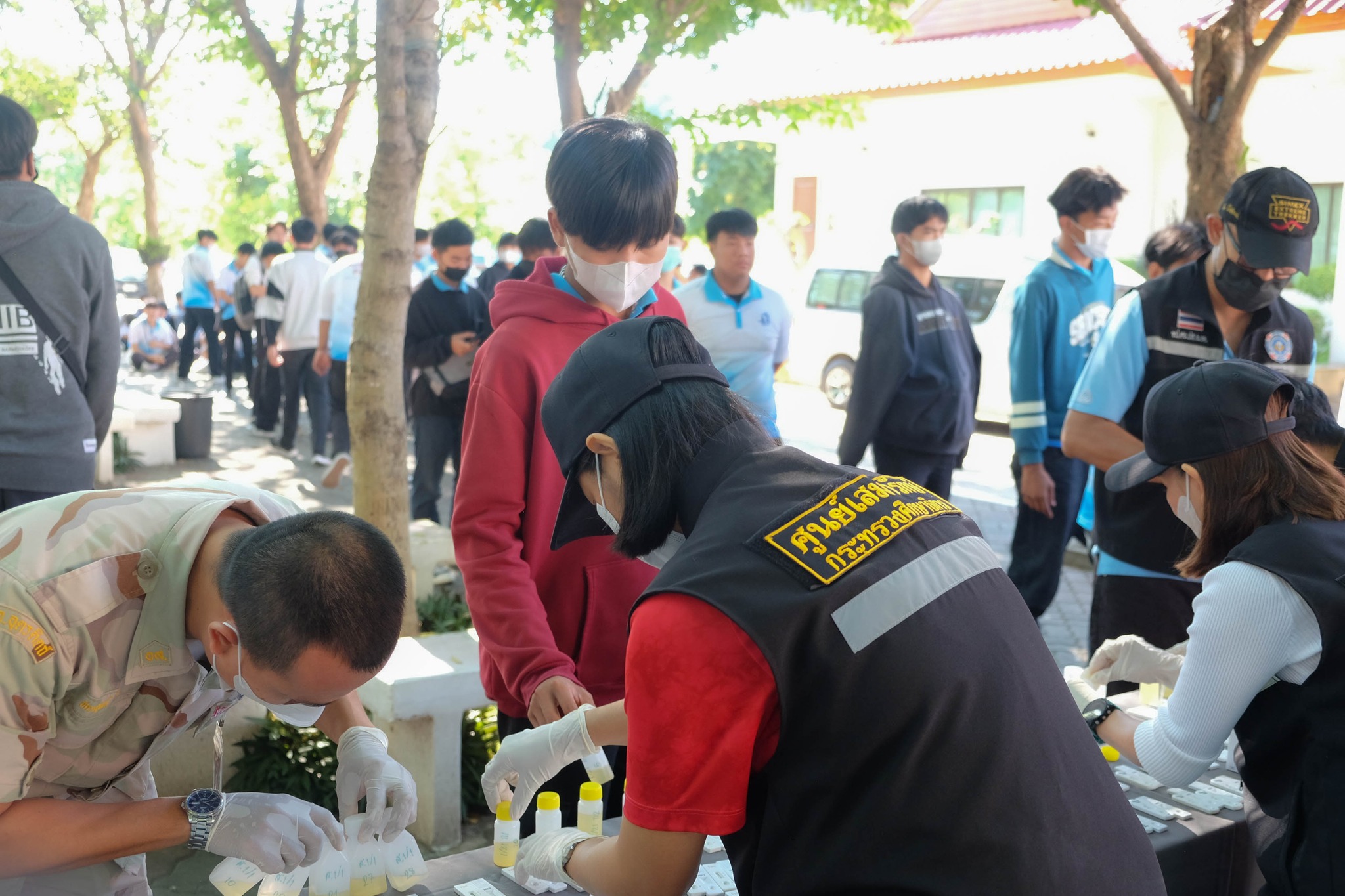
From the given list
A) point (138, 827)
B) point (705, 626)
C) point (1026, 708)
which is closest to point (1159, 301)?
point (1026, 708)

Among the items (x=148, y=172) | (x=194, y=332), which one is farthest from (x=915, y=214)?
(x=148, y=172)

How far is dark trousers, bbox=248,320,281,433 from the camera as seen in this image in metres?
10.3

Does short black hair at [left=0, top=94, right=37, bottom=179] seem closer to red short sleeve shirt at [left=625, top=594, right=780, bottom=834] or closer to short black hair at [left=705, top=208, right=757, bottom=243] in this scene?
red short sleeve shirt at [left=625, top=594, right=780, bottom=834]

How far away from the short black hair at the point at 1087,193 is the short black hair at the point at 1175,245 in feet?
0.91

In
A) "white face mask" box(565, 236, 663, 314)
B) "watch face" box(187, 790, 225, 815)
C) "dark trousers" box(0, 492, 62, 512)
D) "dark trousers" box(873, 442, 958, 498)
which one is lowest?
"watch face" box(187, 790, 225, 815)

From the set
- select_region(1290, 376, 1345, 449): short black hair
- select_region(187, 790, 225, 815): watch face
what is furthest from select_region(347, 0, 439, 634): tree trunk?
select_region(1290, 376, 1345, 449): short black hair

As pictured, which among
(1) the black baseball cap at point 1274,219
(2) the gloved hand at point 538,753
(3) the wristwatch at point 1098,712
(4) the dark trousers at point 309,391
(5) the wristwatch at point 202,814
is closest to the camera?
(5) the wristwatch at point 202,814

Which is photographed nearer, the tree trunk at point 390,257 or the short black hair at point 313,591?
the short black hair at point 313,591

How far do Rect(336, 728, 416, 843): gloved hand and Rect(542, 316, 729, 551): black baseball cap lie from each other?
0.80m

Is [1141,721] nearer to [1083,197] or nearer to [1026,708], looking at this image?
[1026,708]

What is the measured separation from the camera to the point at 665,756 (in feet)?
4.48

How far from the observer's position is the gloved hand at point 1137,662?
2.73 metres

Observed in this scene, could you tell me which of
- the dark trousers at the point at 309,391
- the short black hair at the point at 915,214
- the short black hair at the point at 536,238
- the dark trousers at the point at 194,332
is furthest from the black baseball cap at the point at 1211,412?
the dark trousers at the point at 194,332

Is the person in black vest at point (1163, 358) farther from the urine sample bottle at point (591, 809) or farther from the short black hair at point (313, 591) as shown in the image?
the short black hair at point (313, 591)
